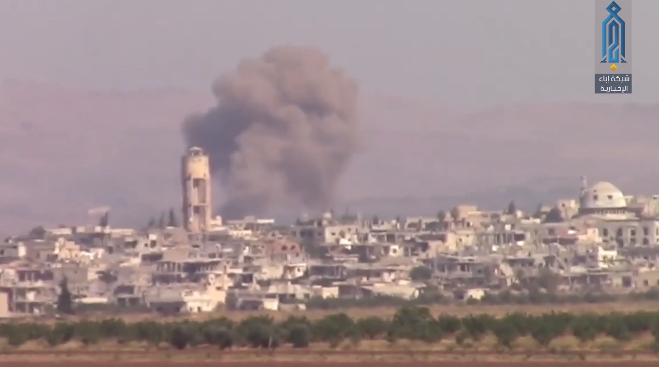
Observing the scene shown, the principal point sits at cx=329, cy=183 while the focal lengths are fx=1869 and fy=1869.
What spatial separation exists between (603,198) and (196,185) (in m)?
20.8

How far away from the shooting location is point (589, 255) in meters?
76.1

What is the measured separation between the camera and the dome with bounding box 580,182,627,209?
94.3 meters

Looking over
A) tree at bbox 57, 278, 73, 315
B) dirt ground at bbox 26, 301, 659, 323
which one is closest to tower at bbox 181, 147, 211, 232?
tree at bbox 57, 278, 73, 315

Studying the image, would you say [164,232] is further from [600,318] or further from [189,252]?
[600,318]

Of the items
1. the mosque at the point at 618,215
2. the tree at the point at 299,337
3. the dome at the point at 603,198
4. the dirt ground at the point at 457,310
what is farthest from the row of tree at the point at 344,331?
the dome at the point at 603,198

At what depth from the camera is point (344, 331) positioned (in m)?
38.5

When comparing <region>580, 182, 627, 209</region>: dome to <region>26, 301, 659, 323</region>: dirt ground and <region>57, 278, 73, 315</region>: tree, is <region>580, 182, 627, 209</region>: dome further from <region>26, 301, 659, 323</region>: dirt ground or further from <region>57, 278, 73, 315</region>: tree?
<region>57, 278, 73, 315</region>: tree

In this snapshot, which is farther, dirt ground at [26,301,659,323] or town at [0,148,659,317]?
town at [0,148,659,317]

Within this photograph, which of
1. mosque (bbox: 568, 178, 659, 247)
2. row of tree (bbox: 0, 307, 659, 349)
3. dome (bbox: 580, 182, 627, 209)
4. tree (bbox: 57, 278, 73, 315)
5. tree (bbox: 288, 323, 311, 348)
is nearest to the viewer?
tree (bbox: 288, 323, 311, 348)

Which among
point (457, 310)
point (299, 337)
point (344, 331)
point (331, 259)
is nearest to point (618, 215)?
point (331, 259)

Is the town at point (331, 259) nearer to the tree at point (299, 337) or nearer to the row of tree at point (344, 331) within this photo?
the row of tree at point (344, 331)

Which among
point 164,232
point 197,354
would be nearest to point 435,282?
point 164,232

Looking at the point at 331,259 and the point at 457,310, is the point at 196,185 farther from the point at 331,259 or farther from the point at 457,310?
the point at 457,310

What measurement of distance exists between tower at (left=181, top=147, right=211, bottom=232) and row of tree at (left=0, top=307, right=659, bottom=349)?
53.6 m
